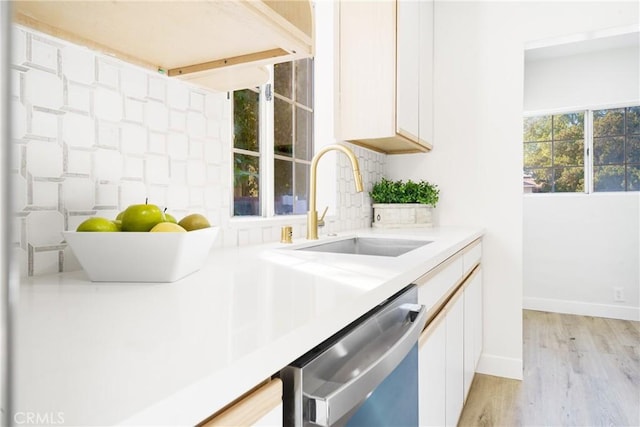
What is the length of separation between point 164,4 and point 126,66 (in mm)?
320

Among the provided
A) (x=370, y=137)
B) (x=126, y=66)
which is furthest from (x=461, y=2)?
(x=126, y=66)

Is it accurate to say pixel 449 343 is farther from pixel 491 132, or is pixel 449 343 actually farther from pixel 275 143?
pixel 491 132

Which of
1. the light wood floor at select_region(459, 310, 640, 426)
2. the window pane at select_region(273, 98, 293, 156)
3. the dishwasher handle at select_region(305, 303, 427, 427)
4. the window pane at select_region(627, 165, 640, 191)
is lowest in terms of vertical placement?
the light wood floor at select_region(459, 310, 640, 426)

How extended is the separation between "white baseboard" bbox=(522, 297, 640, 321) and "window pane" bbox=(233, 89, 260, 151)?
342cm

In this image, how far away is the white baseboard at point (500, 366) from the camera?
8.32ft

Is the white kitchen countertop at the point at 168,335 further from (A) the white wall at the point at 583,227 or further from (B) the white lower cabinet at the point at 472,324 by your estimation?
(A) the white wall at the point at 583,227

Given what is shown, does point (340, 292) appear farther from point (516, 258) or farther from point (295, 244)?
point (516, 258)

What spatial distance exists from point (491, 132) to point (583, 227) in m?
1.98

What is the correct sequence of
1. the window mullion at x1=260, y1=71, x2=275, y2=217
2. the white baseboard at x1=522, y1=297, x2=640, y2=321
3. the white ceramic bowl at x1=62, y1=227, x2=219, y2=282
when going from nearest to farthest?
1. the white ceramic bowl at x1=62, y1=227, x2=219, y2=282
2. the window mullion at x1=260, y1=71, x2=275, y2=217
3. the white baseboard at x1=522, y1=297, x2=640, y2=321

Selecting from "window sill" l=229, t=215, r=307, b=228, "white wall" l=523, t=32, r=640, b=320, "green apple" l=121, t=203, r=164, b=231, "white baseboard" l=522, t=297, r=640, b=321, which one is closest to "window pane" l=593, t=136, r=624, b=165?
"white wall" l=523, t=32, r=640, b=320

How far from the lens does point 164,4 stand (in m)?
0.84

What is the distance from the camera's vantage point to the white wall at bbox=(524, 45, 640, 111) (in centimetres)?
374

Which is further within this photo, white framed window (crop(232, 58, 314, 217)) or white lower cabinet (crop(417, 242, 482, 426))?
white framed window (crop(232, 58, 314, 217))

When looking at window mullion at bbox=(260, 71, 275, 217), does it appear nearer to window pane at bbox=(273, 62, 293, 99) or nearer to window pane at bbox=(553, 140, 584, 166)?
window pane at bbox=(273, 62, 293, 99)
